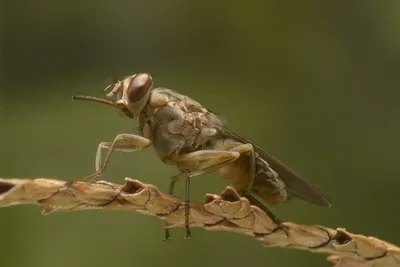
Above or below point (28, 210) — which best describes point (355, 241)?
above

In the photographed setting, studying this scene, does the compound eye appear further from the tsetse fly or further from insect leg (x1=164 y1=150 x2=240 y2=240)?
insect leg (x1=164 y1=150 x2=240 y2=240)

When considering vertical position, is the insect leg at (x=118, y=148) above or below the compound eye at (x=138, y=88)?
below

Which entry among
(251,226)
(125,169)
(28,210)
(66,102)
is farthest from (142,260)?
(251,226)

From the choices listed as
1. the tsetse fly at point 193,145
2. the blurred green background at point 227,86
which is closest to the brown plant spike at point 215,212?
the tsetse fly at point 193,145

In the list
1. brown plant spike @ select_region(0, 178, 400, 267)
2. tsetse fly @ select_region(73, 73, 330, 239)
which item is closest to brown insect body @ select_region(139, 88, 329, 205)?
tsetse fly @ select_region(73, 73, 330, 239)

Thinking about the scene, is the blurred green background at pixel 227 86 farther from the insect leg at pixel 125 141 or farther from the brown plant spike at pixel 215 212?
the brown plant spike at pixel 215 212

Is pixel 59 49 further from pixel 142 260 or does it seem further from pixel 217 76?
pixel 142 260

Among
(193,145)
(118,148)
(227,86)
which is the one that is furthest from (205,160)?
(227,86)
